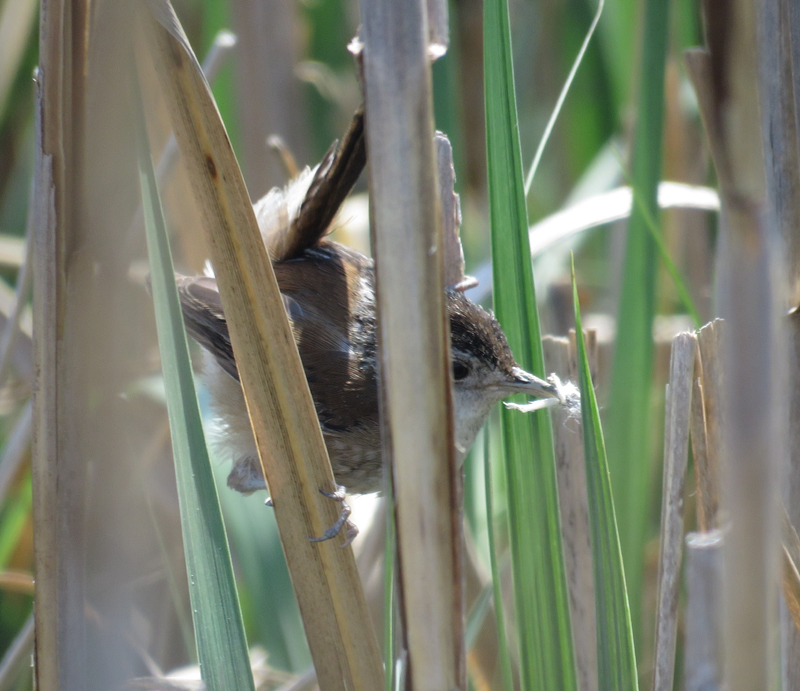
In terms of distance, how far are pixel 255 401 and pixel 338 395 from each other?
659 millimetres

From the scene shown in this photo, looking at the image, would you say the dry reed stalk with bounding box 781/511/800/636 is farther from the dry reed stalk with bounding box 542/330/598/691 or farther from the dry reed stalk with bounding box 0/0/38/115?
the dry reed stalk with bounding box 0/0/38/115

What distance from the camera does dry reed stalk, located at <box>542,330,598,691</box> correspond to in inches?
52.1

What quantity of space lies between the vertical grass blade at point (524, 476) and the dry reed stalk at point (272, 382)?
222 mm

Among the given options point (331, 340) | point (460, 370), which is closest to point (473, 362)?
point (460, 370)

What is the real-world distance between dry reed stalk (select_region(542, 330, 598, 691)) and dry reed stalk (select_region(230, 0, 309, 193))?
1.61 metres

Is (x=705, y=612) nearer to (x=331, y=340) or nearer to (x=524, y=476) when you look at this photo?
(x=524, y=476)

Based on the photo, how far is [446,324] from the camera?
843 mm

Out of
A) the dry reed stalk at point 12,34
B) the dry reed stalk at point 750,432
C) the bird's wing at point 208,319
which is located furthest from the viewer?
the dry reed stalk at point 12,34

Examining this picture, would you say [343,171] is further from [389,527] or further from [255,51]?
[255,51]

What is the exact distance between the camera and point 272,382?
102cm

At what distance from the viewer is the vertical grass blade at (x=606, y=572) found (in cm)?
103

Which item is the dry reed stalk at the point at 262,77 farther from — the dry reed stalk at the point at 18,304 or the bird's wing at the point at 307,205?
the dry reed stalk at the point at 18,304

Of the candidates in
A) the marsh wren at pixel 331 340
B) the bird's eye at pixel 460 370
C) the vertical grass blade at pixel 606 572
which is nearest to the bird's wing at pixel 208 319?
the marsh wren at pixel 331 340

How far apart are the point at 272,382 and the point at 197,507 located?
7.0 inches
